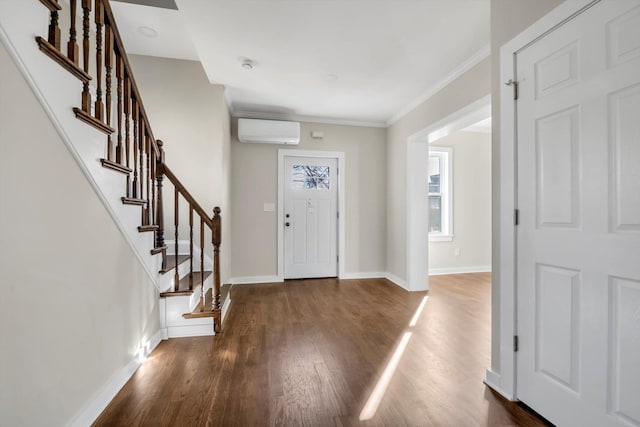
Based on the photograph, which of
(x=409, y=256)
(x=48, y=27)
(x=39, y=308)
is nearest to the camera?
(x=39, y=308)

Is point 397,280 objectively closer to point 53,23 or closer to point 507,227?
point 507,227

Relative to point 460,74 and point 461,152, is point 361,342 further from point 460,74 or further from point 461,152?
point 461,152

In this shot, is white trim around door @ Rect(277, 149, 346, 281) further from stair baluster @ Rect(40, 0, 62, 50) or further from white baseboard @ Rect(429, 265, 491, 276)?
stair baluster @ Rect(40, 0, 62, 50)

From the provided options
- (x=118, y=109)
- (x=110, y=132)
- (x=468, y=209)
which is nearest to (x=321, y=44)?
(x=118, y=109)

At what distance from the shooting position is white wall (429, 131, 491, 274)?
15.5ft

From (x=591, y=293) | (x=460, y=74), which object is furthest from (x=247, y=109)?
(x=591, y=293)

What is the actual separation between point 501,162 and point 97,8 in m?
2.55

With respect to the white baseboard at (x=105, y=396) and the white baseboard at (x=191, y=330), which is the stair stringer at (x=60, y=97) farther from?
the white baseboard at (x=191, y=330)

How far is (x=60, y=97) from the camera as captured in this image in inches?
47.8

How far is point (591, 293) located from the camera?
3.98 ft

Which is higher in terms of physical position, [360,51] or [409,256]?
[360,51]

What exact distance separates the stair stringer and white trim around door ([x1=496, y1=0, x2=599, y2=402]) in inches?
89.3

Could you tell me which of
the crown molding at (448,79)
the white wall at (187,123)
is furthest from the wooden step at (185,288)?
the crown molding at (448,79)

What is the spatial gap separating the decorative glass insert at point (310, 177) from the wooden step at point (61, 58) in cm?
303
